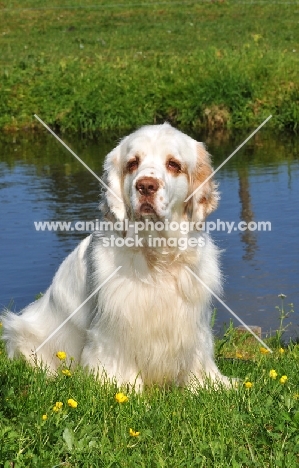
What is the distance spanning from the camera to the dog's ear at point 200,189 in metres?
5.23

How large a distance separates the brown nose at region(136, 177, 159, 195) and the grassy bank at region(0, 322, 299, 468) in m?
1.02

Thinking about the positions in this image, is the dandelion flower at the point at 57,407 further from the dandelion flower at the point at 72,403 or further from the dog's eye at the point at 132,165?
the dog's eye at the point at 132,165

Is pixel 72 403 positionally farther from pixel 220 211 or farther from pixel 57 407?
pixel 220 211

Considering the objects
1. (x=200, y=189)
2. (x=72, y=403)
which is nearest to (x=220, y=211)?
(x=200, y=189)

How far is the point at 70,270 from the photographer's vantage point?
549cm

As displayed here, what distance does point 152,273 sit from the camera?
5164 millimetres

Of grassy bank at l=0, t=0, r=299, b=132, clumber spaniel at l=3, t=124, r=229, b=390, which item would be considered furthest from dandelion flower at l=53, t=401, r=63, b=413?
grassy bank at l=0, t=0, r=299, b=132

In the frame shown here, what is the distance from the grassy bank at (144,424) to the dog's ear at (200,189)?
98 cm

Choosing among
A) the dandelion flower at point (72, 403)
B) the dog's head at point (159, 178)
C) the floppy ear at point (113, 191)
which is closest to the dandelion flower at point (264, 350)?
the dog's head at point (159, 178)

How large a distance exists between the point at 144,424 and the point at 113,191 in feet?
4.64

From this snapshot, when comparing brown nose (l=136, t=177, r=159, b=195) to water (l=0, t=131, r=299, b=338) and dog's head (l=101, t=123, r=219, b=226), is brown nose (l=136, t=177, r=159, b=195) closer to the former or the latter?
dog's head (l=101, t=123, r=219, b=226)

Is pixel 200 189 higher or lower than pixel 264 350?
higher

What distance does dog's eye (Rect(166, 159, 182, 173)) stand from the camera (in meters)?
5.01

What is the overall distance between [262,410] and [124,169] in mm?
1627
